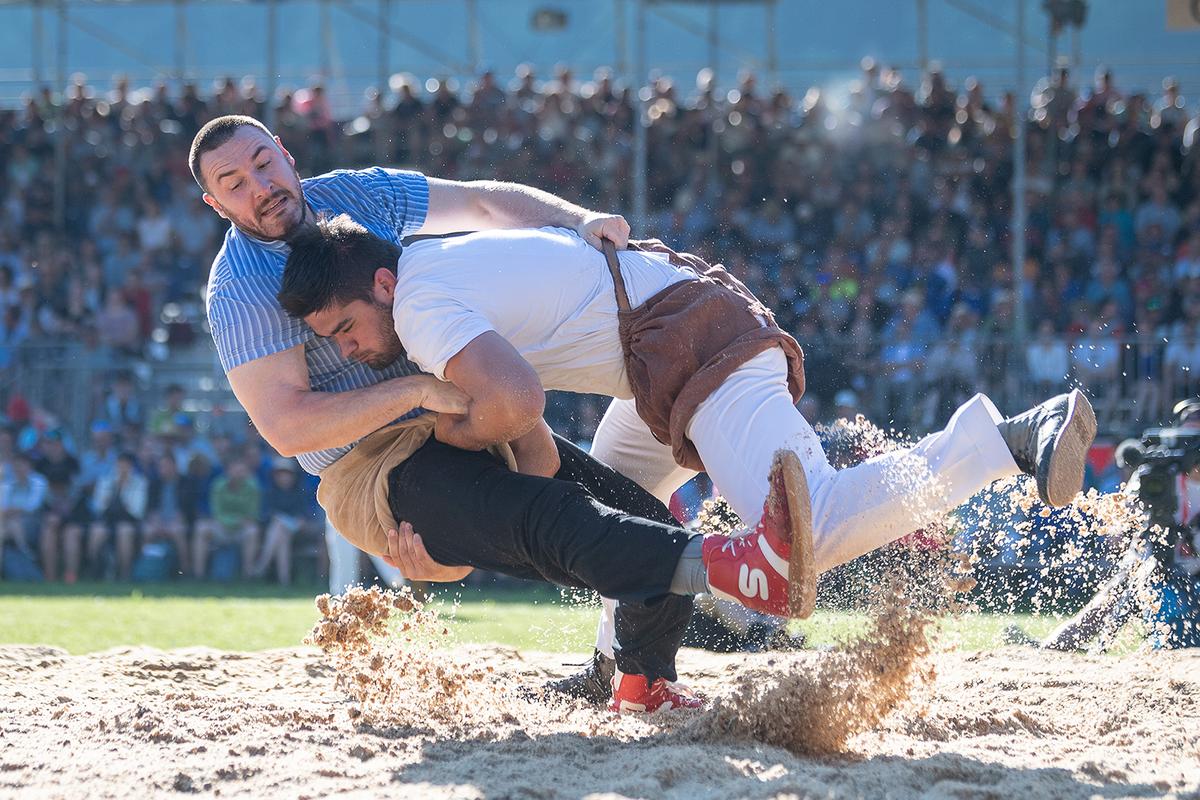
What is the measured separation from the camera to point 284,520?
10750mm

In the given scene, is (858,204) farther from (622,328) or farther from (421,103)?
(622,328)

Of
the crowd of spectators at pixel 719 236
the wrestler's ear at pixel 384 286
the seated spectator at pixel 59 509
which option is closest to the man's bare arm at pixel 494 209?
the wrestler's ear at pixel 384 286

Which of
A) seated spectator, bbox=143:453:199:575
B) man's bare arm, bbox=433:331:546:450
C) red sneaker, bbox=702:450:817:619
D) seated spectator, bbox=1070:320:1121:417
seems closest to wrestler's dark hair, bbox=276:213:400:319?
man's bare arm, bbox=433:331:546:450

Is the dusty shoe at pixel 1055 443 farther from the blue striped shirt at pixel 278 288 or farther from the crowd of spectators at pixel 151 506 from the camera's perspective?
the crowd of spectators at pixel 151 506

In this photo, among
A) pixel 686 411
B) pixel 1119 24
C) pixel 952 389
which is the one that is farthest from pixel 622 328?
pixel 1119 24

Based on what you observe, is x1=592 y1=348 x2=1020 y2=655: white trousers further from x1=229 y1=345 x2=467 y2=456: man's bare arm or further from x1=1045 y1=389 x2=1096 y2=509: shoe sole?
x1=229 y1=345 x2=467 y2=456: man's bare arm

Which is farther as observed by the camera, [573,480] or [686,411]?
[573,480]

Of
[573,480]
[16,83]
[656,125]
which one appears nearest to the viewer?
[573,480]

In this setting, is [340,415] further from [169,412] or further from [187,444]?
[169,412]

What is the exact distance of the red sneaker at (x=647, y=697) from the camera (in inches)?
165

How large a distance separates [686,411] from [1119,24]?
1196cm

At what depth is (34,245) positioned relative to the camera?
13242 millimetres

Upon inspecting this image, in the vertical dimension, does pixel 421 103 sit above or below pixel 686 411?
above

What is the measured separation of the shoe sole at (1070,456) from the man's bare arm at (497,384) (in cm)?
129
